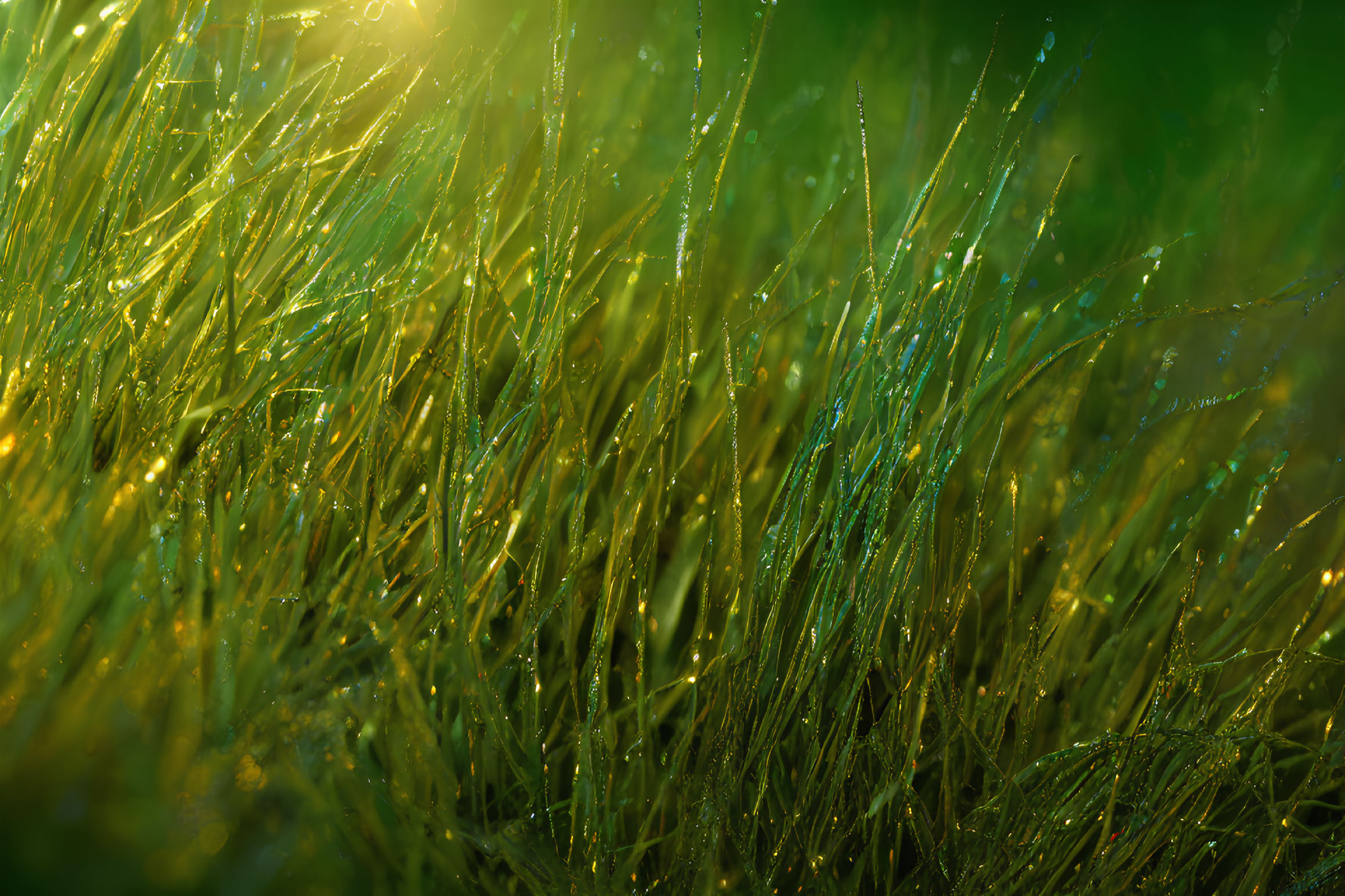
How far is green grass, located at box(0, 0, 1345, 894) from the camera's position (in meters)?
0.52

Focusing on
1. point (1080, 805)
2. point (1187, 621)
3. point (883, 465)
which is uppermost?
point (883, 465)

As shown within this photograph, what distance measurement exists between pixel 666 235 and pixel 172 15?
42 centimetres

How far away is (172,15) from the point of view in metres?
0.62

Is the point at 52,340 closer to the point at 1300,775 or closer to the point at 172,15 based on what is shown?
the point at 172,15

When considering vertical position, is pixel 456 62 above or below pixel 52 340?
above

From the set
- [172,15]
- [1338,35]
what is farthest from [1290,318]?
[172,15]

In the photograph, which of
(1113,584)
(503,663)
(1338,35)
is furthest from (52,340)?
(1338,35)

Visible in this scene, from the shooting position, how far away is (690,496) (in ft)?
1.80

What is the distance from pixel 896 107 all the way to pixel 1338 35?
293 millimetres

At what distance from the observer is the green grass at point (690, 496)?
0.52 meters

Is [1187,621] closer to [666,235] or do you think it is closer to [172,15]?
[666,235]

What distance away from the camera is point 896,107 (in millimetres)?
554

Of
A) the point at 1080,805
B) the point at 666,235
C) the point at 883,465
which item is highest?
the point at 666,235

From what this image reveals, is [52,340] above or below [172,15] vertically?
below
